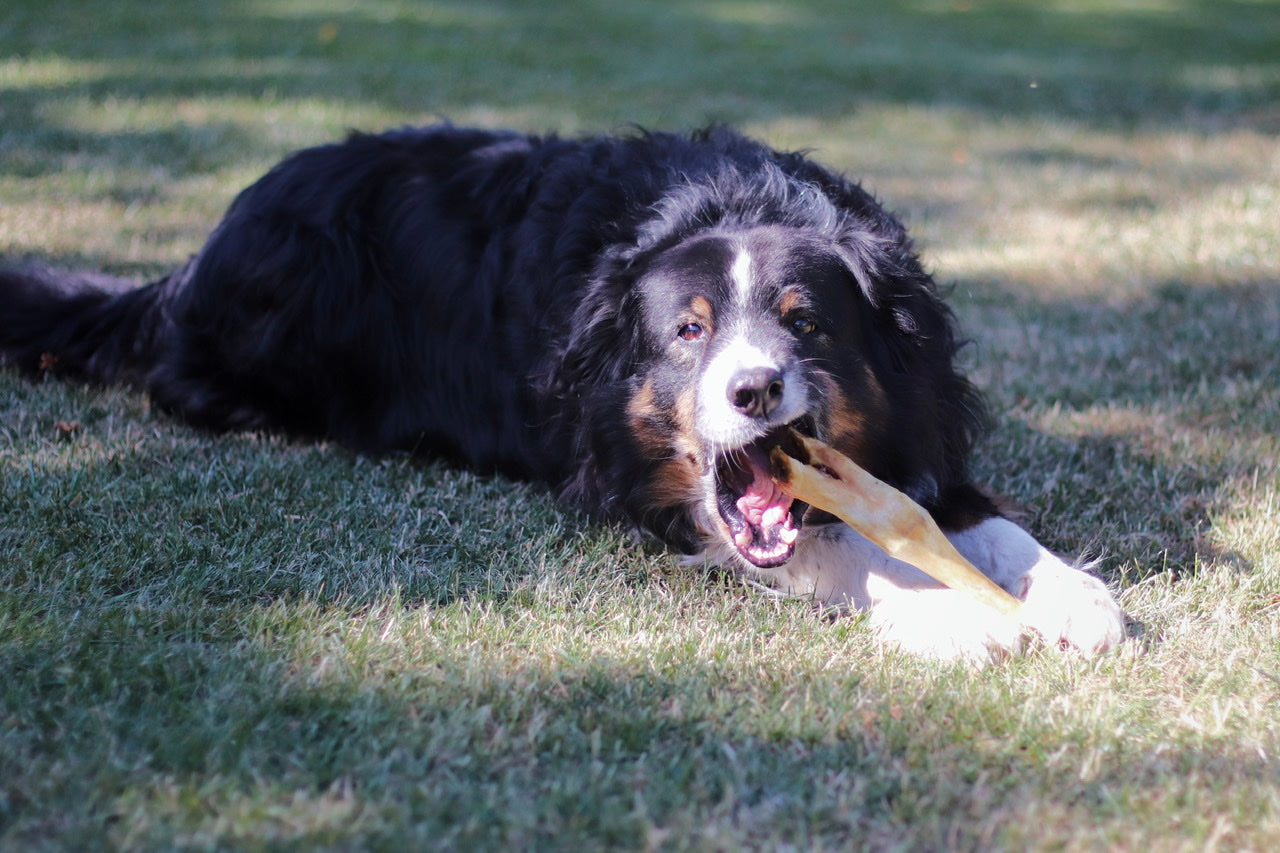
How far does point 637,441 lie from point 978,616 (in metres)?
1.04

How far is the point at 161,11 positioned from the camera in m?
13.0

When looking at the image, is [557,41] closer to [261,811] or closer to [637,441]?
[637,441]

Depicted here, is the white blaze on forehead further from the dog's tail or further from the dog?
the dog's tail

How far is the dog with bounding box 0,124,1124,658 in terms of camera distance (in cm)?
337

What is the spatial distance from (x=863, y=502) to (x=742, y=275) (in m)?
0.69

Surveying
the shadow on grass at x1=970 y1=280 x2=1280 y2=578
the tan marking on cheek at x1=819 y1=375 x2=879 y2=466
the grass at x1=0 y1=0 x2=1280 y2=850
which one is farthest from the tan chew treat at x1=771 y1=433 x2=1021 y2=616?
the shadow on grass at x1=970 y1=280 x2=1280 y2=578

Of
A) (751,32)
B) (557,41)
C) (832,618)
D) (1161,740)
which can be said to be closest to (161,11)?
(557,41)

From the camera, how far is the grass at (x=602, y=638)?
2.33 meters

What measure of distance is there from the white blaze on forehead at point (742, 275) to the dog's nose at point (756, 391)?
325 millimetres

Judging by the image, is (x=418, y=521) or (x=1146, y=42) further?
(x=1146, y=42)

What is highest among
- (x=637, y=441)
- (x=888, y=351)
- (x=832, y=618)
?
(x=888, y=351)

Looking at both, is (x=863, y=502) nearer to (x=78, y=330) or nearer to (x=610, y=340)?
(x=610, y=340)

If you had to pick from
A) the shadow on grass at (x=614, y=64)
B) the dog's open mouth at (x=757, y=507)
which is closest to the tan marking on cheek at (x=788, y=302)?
the dog's open mouth at (x=757, y=507)

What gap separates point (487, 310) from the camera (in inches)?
164
